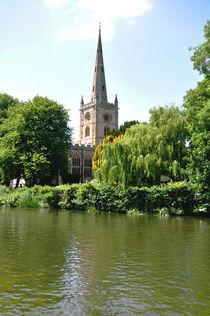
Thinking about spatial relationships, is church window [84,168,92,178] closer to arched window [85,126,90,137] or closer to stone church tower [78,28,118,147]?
stone church tower [78,28,118,147]

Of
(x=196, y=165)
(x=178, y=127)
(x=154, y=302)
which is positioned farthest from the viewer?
(x=178, y=127)

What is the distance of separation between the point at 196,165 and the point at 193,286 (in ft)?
50.3

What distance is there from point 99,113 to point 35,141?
52.4m

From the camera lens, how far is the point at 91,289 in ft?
19.5

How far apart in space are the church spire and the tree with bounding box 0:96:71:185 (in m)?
49.5

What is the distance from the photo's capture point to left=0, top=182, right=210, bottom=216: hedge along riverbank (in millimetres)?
21531

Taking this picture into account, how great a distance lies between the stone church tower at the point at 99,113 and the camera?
8562 centimetres

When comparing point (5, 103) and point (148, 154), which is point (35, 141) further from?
point (148, 154)

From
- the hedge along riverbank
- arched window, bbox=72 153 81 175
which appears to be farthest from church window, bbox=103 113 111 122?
the hedge along riverbank

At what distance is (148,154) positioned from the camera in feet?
76.9

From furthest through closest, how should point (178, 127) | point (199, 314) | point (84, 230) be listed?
1. point (178, 127)
2. point (84, 230)
3. point (199, 314)

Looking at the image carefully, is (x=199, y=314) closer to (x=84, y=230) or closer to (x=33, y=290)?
(x=33, y=290)

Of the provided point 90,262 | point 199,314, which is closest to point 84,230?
point 90,262

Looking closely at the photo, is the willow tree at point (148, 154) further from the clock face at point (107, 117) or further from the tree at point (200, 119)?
the clock face at point (107, 117)
